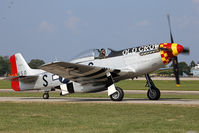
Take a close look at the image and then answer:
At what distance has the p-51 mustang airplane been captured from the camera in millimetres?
15914

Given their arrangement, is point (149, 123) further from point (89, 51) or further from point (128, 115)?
point (89, 51)

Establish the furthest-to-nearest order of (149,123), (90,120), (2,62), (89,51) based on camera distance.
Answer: (2,62) < (89,51) < (90,120) < (149,123)

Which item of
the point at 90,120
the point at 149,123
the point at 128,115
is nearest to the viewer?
the point at 149,123

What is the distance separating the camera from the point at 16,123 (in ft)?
30.5

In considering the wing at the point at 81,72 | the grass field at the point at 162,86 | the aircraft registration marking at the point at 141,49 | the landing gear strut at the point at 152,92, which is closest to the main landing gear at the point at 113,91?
the wing at the point at 81,72

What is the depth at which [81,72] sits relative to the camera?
1650 cm

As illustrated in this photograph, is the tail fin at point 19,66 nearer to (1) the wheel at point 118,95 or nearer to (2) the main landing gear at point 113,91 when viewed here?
(2) the main landing gear at point 113,91

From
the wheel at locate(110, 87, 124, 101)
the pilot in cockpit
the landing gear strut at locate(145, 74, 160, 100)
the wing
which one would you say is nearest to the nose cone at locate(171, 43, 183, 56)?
the landing gear strut at locate(145, 74, 160, 100)

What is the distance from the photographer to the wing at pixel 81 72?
15609mm

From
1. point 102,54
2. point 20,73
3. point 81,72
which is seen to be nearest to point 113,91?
point 81,72

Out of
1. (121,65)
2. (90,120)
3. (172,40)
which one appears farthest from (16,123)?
(172,40)

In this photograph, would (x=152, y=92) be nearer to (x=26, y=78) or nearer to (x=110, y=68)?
(x=110, y=68)

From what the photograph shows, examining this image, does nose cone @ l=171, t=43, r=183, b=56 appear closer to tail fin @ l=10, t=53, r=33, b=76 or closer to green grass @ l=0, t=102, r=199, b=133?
green grass @ l=0, t=102, r=199, b=133

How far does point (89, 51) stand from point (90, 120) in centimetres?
815
